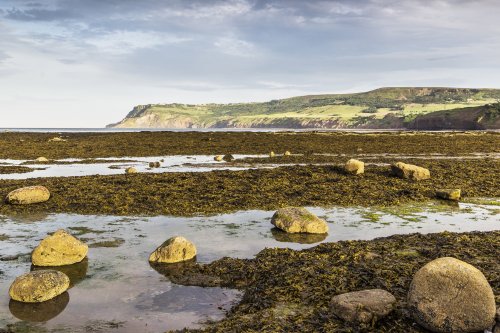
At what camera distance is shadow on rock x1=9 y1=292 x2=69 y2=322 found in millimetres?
9135

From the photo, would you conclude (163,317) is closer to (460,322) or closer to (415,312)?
(415,312)

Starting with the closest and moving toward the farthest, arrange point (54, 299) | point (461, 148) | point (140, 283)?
point (54, 299) → point (140, 283) → point (461, 148)

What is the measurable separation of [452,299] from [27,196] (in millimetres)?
18780

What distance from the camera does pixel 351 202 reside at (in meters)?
21.1

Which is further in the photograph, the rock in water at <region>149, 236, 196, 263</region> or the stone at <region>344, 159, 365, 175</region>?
the stone at <region>344, 159, 365, 175</region>

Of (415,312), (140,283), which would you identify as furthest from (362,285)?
(140,283)

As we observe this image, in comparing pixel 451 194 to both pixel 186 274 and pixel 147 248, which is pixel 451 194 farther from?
pixel 186 274

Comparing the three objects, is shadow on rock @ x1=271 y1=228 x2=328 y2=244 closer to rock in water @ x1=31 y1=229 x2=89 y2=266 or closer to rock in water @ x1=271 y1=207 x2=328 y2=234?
rock in water @ x1=271 y1=207 x2=328 y2=234

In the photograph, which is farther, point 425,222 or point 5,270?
point 425,222

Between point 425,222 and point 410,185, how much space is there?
800 centimetres

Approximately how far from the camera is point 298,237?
599 inches

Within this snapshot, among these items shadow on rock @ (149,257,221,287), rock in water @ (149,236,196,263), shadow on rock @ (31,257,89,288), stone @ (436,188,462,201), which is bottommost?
stone @ (436,188,462,201)

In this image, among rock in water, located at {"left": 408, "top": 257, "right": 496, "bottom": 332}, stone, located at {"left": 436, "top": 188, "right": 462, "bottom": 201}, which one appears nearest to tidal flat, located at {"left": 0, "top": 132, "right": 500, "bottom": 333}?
stone, located at {"left": 436, "top": 188, "right": 462, "bottom": 201}

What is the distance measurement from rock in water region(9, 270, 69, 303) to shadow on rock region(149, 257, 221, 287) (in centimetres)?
262
